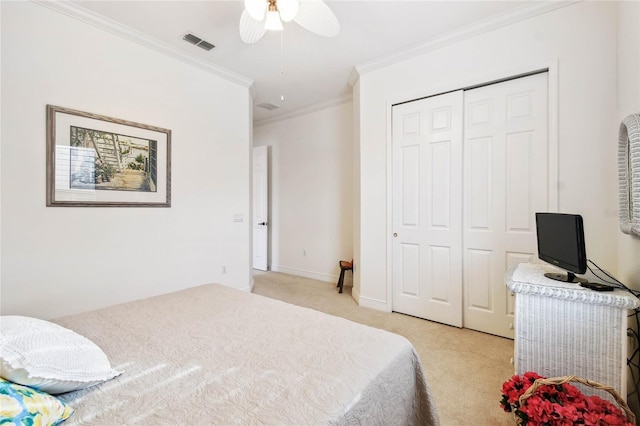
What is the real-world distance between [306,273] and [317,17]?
11.9ft

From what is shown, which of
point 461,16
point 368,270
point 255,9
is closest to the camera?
point 255,9

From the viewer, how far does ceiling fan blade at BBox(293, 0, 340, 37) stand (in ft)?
5.88

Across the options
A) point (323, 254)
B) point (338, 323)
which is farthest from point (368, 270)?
point (338, 323)

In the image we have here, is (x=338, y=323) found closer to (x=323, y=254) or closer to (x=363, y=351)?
(x=363, y=351)

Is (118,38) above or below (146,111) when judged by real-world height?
above

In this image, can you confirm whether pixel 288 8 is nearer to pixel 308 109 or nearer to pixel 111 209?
pixel 111 209

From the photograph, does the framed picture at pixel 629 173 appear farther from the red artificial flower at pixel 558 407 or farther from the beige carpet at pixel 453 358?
the beige carpet at pixel 453 358

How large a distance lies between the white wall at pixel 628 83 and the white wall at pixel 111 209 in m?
3.44

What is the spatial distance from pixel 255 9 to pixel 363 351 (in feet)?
6.39

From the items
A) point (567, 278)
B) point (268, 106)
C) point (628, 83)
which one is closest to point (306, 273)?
point (268, 106)

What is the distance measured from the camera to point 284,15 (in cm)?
177

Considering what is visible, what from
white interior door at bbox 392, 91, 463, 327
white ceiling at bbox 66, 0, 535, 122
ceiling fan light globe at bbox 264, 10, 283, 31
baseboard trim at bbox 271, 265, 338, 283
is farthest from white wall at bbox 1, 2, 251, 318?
white interior door at bbox 392, 91, 463, 327

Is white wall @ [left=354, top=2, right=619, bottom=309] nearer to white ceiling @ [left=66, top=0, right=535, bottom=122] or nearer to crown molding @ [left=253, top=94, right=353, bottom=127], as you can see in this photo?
white ceiling @ [left=66, top=0, right=535, bottom=122]

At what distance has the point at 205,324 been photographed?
1.42 meters
